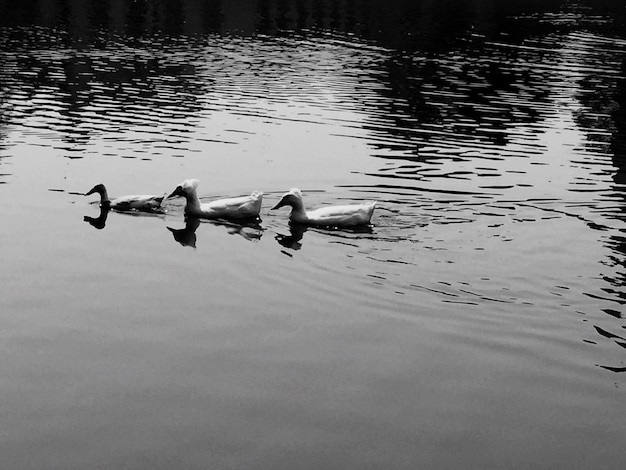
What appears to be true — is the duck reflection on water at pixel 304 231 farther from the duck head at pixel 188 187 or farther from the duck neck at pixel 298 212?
the duck head at pixel 188 187

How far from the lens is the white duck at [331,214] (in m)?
23.1

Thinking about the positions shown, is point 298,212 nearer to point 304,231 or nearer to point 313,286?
point 304,231

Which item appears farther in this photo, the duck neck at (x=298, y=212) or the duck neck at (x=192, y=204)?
the duck neck at (x=192, y=204)

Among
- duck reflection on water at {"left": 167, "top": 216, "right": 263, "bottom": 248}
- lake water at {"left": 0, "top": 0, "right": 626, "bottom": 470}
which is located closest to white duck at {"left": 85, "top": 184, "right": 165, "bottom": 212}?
lake water at {"left": 0, "top": 0, "right": 626, "bottom": 470}

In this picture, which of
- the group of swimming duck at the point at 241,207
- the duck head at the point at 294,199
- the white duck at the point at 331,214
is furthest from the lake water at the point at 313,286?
the duck head at the point at 294,199

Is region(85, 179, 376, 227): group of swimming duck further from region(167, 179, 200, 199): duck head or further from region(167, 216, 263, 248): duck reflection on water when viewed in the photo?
region(167, 216, 263, 248): duck reflection on water

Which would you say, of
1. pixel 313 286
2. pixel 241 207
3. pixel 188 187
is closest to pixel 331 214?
pixel 241 207

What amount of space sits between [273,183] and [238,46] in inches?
1463

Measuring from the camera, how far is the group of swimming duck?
2325cm

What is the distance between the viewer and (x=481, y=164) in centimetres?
3102

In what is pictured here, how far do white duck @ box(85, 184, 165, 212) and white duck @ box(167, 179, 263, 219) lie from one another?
78 cm

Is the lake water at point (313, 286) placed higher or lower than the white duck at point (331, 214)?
lower

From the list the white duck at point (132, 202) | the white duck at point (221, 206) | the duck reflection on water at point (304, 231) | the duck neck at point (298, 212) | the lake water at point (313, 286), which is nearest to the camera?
the lake water at point (313, 286)

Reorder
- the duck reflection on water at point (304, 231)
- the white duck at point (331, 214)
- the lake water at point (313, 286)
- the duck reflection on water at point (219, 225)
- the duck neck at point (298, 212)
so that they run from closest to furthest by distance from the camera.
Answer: the lake water at point (313, 286) → the duck reflection on water at point (304, 231) → the duck reflection on water at point (219, 225) → the white duck at point (331, 214) → the duck neck at point (298, 212)
